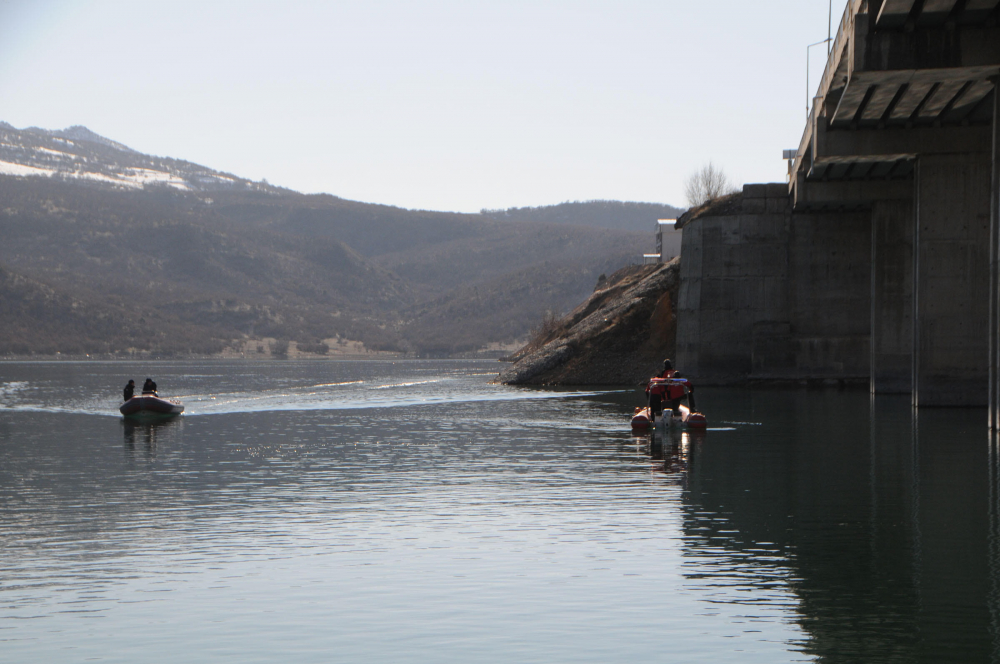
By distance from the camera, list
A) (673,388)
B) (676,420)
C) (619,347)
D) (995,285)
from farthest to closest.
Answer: (619,347) < (676,420) < (673,388) < (995,285)

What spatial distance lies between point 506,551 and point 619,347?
5761 centimetres

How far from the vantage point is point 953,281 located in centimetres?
4091

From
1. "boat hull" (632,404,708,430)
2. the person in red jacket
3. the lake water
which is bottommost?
the lake water

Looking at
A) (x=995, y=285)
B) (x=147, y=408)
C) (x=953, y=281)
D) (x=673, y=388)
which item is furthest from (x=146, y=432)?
(x=953, y=281)

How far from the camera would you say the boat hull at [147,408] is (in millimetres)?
42312

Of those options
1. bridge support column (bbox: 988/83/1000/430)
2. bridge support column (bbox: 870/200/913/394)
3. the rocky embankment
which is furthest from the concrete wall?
bridge support column (bbox: 988/83/1000/430)

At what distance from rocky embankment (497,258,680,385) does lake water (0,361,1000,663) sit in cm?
3908

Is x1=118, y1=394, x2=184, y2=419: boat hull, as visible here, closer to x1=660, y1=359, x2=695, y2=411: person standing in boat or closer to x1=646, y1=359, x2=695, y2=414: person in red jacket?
x1=646, y1=359, x2=695, y2=414: person in red jacket

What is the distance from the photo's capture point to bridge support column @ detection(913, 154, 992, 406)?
4078cm

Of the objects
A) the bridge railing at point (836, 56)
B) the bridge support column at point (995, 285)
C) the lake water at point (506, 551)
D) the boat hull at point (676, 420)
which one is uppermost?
the bridge railing at point (836, 56)

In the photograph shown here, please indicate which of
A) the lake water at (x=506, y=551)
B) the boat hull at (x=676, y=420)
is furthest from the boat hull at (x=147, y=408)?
the boat hull at (x=676, y=420)

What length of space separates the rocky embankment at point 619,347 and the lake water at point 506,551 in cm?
3908

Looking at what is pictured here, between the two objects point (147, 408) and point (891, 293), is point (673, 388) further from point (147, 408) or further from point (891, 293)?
point (891, 293)

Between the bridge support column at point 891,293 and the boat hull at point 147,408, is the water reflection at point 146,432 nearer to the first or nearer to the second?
the boat hull at point 147,408
